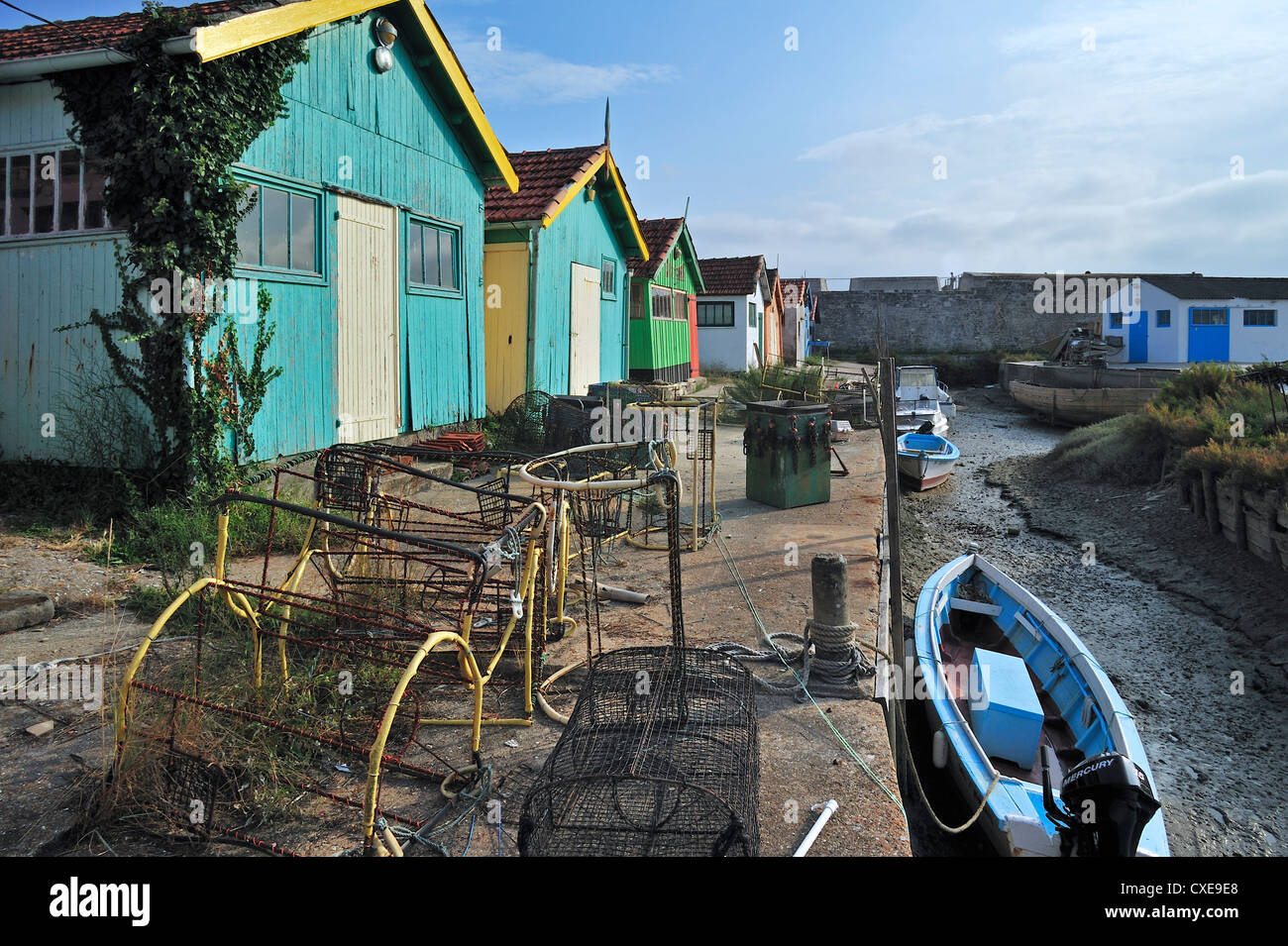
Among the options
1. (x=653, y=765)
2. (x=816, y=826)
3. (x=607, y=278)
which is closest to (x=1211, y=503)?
(x=607, y=278)

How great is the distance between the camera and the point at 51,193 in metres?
7.83

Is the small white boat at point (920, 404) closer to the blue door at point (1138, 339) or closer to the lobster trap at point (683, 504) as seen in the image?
the lobster trap at point (683, 504)

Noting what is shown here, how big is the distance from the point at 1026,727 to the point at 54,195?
30.1 feet

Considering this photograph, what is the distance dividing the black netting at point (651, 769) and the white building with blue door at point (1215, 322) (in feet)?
127

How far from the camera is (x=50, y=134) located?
7.73 metres

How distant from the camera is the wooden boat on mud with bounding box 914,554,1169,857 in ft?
13.0

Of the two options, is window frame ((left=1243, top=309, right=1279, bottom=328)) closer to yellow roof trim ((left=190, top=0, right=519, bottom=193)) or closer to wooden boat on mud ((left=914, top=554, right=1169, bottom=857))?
wooden boat on mud ((left=914, top=554, right=1169, bottom=857))

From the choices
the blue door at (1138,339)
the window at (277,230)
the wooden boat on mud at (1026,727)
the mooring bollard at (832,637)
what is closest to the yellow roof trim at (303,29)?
the window at (277,230)

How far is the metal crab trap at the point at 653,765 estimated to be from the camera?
113 inches

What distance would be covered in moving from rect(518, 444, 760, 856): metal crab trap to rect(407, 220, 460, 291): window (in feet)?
23.5

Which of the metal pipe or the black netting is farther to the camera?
the metal pipe

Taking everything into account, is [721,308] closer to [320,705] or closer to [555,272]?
[555,272]

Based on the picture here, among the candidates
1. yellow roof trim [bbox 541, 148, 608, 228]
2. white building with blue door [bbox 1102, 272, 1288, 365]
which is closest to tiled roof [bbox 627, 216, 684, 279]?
yellow roof trim [bbox 541, 148, 608, 228]

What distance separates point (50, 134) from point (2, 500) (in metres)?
3.29
